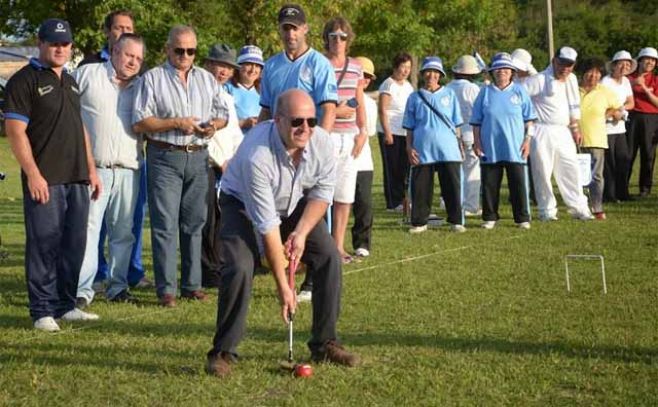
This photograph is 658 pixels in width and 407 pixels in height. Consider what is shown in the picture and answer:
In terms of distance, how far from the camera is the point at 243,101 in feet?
39.3

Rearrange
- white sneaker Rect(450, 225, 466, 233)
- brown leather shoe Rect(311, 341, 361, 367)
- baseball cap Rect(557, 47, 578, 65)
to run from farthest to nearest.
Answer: baseball cap Rect(557, 47, 578, 65) → white sneaker Rect(450, 225, 466, 233) → brown leather shoe Rect(311, 341, 361, 367)

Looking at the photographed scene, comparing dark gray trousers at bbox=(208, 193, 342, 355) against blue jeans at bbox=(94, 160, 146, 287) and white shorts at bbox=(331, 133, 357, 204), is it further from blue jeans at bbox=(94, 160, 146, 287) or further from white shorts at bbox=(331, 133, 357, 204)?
white shorts at bbox=(331, 133, 357, 204)

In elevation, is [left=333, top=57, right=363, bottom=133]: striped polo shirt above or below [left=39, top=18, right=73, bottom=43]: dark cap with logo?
below

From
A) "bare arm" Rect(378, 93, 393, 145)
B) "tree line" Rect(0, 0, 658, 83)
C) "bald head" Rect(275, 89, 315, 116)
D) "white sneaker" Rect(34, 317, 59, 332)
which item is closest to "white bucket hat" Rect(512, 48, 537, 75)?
"bare arm" Rect(378, 93, 393, 145)

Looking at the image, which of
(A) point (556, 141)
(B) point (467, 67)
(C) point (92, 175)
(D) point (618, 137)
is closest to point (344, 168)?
(C) point (92, 175)

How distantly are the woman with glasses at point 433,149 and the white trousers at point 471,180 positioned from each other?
7.22 ft

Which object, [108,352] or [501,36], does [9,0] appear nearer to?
[108,352]

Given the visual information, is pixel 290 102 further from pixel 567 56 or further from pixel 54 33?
pixel 567 56

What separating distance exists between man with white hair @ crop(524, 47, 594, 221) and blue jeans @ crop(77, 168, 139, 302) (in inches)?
296

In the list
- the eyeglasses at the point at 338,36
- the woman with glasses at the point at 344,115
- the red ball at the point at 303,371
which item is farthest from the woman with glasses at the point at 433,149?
the red ball at the point at 303,371

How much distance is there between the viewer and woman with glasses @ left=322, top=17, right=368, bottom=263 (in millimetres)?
11062

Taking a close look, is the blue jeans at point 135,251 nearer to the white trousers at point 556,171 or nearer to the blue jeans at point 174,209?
the blue jeans at point 174,209

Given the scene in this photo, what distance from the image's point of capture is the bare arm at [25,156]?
8602 millimetres

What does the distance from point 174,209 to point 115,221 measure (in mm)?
553
